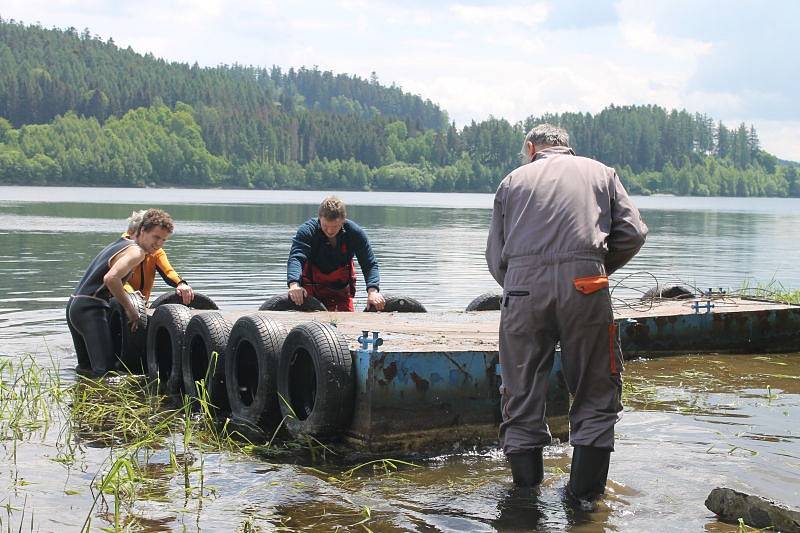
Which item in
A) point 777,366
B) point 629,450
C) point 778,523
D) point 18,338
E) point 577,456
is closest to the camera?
point 778,523

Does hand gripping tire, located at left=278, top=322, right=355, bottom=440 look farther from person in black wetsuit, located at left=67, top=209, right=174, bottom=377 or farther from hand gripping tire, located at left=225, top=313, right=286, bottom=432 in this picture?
person in black wetsuit, located at left=67, top=209, right=174, bottom=377

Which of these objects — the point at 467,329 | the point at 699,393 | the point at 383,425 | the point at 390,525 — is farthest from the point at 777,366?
Result: the point at 390,525

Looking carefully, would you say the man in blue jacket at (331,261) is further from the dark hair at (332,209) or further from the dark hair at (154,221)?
the dark hair at (154,221)

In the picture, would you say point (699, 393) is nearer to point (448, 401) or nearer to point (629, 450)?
point (629, 450)

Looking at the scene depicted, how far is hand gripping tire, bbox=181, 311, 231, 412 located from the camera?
29.1ft

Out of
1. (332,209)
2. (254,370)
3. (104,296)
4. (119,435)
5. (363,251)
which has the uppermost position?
(332,209)

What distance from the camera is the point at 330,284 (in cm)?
1155

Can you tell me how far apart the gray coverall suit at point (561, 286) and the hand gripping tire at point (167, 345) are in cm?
426

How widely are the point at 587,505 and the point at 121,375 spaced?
601 centimetres

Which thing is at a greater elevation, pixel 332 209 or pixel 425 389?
pixel 332 209

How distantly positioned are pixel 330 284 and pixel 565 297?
235 inches

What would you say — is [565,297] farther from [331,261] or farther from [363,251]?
[331,261]

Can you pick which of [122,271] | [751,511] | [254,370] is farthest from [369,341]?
[122,271]

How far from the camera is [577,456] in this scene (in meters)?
6.17
